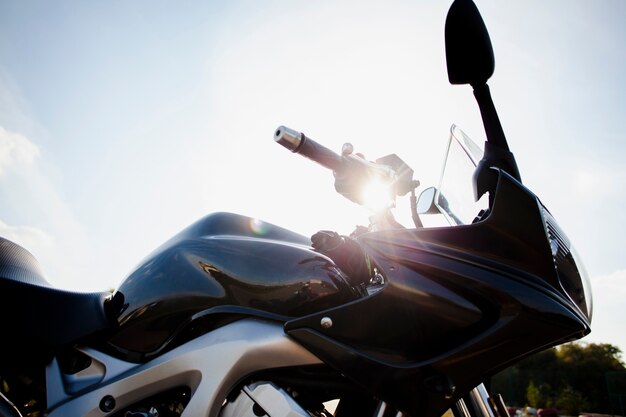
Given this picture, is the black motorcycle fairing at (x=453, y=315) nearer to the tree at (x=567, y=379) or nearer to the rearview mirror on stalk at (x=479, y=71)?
the rearview mirror on stalk at (x=479, y=71)

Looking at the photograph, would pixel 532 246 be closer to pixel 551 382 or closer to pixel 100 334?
pixel 100 334

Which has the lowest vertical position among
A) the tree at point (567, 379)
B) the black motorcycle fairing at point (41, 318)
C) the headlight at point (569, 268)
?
the tree at point (567, 379)

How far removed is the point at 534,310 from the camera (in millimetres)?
1134

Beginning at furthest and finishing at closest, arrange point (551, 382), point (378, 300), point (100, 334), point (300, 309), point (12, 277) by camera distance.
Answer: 1. point (551, 382)
2. point (12, 277)
3. point (100, 334)
4. point (300, 309)
5. point (378, 300)

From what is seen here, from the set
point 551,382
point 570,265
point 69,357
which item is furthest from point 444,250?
point 551,382

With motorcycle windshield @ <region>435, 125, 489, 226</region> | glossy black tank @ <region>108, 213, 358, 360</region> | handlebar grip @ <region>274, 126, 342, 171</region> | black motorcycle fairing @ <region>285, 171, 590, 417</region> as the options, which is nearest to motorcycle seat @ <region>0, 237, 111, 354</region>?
glossy black tank @ <region>108, 213, 358, 360</region>

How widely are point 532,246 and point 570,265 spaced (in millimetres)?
158

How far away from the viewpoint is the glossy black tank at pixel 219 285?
137cm

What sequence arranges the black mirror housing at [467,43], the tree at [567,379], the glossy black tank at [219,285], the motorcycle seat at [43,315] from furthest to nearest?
the tree at [567,379]
the motorcycle seat at [43,315]
the glossy black tank at [219,285]
the black mirror housing at [467,43]

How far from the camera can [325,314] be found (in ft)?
4.23

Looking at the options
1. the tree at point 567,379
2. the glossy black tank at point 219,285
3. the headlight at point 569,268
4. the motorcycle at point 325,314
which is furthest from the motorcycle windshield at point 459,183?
the tree at point 567,379

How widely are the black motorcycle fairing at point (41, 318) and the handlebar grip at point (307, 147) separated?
94cm

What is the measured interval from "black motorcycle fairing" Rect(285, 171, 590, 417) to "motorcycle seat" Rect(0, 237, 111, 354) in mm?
829

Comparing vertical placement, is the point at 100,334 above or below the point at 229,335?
below
